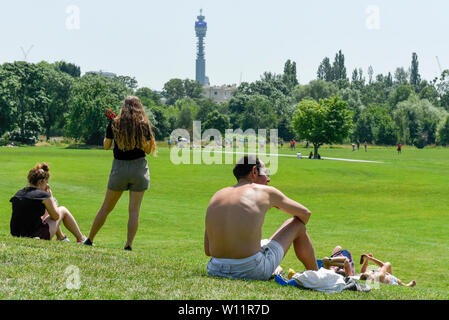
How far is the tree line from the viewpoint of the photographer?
102m

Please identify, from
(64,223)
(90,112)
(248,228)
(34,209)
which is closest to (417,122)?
(90,112)

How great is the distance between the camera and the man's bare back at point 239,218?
6.78m

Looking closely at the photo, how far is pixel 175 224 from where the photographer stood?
2030 cm

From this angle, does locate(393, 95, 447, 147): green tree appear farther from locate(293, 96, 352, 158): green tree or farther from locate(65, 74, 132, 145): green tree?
locate(65, 74, 132, 145): green tree

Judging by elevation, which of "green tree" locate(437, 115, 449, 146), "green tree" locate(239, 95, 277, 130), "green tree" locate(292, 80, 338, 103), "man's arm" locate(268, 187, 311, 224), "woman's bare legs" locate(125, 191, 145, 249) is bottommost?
"woman's bare legs" locate(125, 191, 145, 249)

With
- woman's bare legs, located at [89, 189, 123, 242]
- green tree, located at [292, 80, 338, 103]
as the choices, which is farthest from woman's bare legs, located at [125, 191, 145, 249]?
green tree, located at [292, 80, 338, 103]

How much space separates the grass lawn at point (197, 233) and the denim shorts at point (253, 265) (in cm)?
21

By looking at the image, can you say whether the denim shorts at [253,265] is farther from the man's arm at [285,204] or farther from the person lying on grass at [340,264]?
the person lying on grass at [340,264]

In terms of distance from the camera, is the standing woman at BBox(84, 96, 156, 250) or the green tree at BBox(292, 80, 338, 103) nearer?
the standing woman at BBox(84, 96, 156, 250)

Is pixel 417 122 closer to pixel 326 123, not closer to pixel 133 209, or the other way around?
pixel 326 123

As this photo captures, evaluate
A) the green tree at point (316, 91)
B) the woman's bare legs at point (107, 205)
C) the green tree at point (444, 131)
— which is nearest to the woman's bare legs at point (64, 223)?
the woman's bare legs at point (107, 205)

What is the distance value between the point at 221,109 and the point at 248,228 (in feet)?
573

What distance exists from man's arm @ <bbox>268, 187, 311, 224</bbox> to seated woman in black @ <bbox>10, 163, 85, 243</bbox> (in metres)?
4.73
